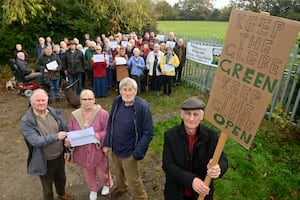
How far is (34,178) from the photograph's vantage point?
491cm

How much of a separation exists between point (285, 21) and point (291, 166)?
4.07 metres

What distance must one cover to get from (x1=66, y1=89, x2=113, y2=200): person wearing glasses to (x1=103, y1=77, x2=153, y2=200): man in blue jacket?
0.19 meters

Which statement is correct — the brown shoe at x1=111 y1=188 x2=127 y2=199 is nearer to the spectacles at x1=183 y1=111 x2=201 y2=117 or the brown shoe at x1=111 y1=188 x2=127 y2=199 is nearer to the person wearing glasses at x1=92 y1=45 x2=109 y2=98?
the spectacles at x1=183 y1=111 x2=201 y2=117

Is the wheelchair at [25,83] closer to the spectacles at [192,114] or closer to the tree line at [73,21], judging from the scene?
the tree line at [73,21]

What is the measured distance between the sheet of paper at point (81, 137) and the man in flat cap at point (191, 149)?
4.58 feet

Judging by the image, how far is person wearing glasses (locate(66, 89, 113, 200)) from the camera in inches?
148

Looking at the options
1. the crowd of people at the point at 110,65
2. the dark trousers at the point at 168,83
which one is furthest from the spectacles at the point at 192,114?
the dark trousers at the point at 168,83

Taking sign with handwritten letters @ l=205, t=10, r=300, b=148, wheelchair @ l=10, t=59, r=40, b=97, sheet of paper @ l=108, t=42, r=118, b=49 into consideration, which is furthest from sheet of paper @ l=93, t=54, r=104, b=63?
sign with handwritten letters @ l=205, t=10, r=300, b=148


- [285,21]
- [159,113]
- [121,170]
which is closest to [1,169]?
[121,170]

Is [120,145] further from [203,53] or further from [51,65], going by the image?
[203,53]

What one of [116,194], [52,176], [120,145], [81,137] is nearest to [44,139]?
[81,137]

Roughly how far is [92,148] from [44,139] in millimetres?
800

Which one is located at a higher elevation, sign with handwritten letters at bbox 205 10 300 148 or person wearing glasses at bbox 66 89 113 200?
sign with handwritten letters at bbox 205 10 300 148

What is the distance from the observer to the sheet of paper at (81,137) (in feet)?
11.9
